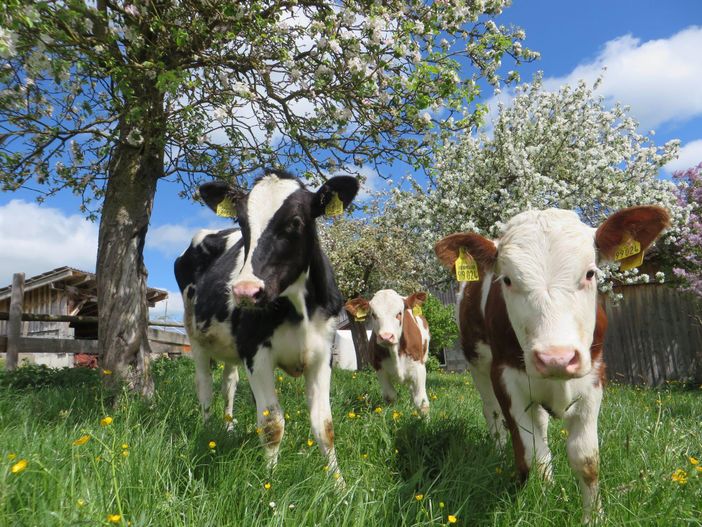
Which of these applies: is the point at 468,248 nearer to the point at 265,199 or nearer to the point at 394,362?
the point at 265,199

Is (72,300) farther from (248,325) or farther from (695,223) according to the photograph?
(695,223)

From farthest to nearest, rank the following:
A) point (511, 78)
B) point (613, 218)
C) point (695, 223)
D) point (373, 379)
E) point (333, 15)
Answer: point (695, 223), point (373, 379), point (511, 78), point (333, 15), point (613, 218)

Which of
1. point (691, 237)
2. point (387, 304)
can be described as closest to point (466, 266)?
point (387, 304)

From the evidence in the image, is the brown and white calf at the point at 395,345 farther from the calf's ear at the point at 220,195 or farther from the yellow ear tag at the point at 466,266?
the yellow ear tag at the point at 466,266

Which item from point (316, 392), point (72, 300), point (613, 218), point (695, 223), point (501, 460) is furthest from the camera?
point (72, 300)

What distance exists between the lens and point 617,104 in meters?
14.2

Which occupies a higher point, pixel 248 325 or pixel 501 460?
pixel 248 325

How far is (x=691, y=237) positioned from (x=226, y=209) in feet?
38.3

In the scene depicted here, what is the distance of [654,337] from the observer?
45.1ft

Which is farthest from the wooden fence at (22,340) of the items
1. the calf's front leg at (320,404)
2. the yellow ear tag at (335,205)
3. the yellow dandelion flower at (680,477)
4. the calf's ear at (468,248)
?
the yellow dandelion flower at (680,477)

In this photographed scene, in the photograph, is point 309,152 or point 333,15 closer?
point 333,15

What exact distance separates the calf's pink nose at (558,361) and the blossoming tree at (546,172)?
344 inches

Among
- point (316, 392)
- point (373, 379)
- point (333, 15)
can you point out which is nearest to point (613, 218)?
point (316, 392)

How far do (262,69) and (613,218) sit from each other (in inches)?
145
